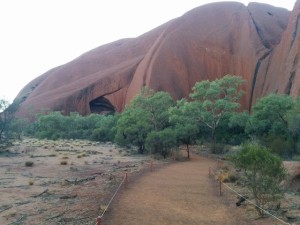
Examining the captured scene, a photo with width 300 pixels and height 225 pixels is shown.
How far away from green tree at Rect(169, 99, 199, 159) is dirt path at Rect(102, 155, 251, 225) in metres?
15.2

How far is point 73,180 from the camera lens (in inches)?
774

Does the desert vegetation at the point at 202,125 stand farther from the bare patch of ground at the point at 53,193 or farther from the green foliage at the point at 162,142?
the bare patch of ground at the point at 53,193

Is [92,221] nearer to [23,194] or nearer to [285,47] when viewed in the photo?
[23,194]

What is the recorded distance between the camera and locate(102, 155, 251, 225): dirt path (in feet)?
Result: 38.7

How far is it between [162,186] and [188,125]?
1848cm

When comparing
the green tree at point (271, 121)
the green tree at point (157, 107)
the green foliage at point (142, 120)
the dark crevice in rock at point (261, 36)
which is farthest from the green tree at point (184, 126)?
the dark crevice in rock at point (261, 36)

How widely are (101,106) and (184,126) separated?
48.3 metres

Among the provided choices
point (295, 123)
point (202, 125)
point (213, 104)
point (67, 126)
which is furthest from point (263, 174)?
point (67, 126)

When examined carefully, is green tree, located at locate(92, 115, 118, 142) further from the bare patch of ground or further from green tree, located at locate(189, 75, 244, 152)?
the bare patch of ground

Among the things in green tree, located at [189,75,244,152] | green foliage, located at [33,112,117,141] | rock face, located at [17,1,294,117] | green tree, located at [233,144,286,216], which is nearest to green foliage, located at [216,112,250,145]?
green tree, located at [189,75,244,152]

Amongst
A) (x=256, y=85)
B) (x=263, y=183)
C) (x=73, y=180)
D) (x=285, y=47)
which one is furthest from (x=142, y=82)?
(x=263, y=183)

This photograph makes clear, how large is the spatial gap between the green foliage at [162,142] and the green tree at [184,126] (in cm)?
105

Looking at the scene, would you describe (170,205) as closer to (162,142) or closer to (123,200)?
(123,200)

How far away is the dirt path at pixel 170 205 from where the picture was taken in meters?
11.8
